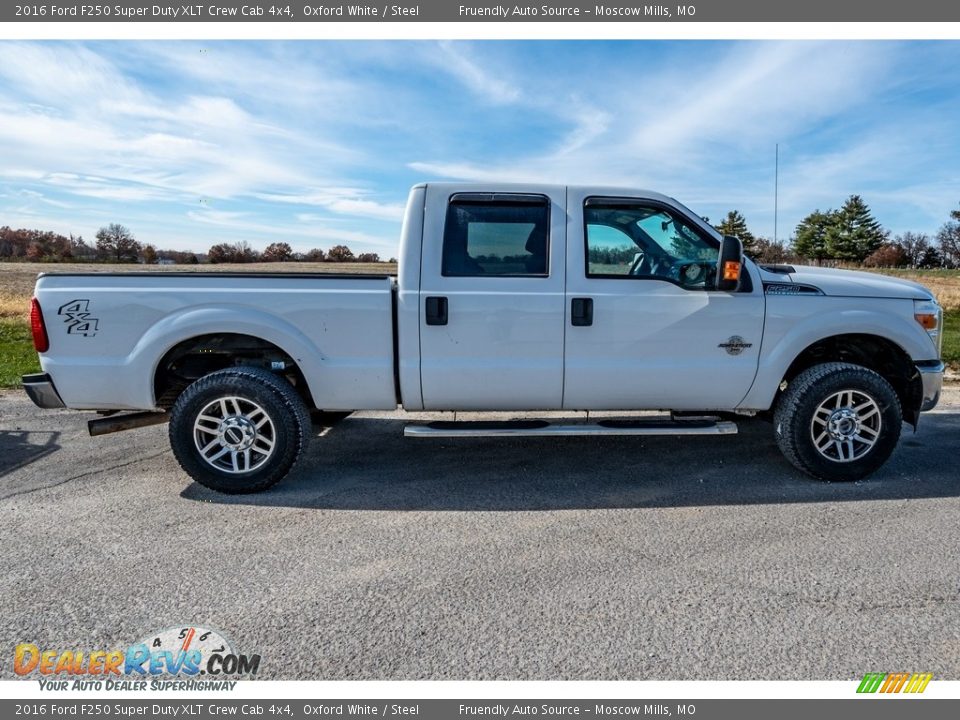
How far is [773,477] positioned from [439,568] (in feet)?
8.73

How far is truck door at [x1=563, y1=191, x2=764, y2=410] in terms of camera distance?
407 cm

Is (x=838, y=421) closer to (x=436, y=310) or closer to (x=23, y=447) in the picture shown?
(x=436, y=310)

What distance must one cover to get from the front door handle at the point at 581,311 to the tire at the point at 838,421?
1532 millimetres

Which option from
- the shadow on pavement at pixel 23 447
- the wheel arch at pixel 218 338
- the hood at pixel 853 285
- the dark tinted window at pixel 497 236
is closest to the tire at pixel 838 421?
the hood at pixel 853 285

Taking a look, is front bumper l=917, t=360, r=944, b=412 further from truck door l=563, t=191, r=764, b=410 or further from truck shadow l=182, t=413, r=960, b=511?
truck door l=563, t=191, r=764, b=410

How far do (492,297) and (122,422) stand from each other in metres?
2.65

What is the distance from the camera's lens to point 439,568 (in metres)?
3.07

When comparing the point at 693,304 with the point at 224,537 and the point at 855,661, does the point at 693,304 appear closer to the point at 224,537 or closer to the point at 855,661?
the point at 855,661

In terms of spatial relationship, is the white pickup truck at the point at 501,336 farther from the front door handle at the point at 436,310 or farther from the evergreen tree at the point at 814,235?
the evergreen tree at the point at 814,235

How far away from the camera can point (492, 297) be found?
4.01 metres

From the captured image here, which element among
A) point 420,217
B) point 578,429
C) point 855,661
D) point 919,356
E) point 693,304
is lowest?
point 855,661

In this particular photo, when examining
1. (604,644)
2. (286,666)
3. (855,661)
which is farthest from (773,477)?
(286,666)

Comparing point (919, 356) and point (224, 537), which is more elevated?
point (919, 356)

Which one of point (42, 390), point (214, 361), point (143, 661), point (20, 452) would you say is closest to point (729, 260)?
point (214, 361)
